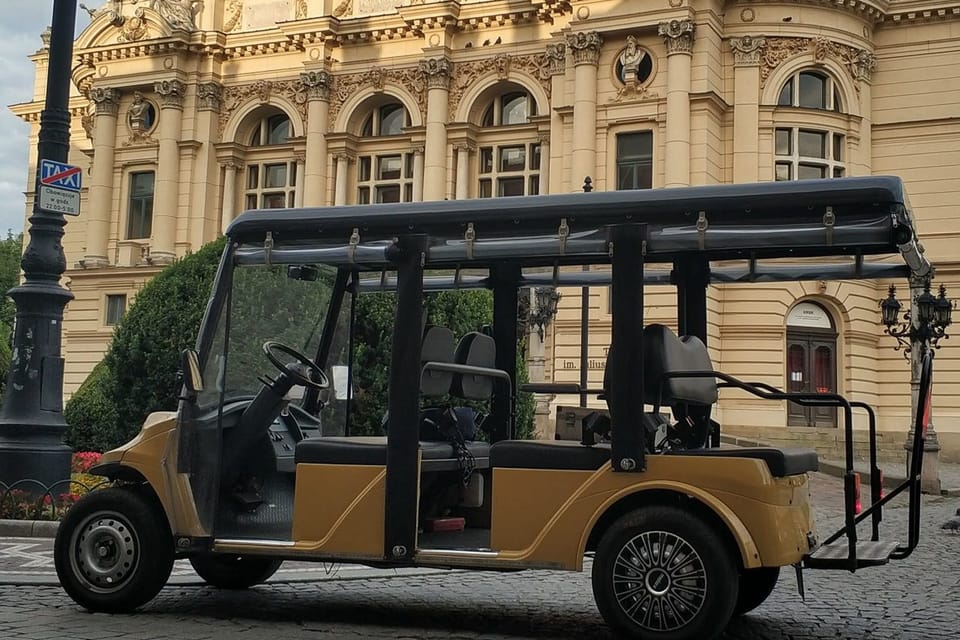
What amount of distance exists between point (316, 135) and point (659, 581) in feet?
123

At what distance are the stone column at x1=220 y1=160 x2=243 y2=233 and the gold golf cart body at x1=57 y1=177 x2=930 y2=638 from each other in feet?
121

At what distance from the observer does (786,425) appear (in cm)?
3478

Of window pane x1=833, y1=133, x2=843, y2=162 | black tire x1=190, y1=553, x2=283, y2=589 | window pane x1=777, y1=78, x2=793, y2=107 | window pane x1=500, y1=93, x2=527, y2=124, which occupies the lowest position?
black tire x1=190, y1=553, x2=283, y2=589

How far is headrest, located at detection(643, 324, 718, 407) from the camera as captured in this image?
22.6 ft

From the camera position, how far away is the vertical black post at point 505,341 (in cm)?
851

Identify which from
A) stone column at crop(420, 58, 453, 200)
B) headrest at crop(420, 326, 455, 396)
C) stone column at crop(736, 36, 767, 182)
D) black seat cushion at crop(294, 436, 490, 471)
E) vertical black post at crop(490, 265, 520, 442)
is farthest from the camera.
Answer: stone column at crop(420, 58, 453, 200)

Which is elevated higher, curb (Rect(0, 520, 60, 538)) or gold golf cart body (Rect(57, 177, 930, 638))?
gold golf cart body (Rect(57, 177, 930, 638))

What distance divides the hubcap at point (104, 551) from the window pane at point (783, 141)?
31445 mm

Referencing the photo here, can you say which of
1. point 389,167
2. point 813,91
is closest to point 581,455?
point 813,91

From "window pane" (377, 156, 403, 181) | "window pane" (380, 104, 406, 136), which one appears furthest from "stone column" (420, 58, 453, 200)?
"window pane" (380, 104, 406, 136)

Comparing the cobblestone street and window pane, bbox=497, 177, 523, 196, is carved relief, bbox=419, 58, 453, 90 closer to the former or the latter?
window pane, bbox=497, 177, 523, 196

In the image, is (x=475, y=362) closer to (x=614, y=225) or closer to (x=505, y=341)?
(x=505, y=341)

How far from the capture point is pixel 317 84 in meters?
42.5

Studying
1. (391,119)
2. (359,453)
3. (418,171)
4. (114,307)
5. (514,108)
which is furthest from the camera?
(114,307)
